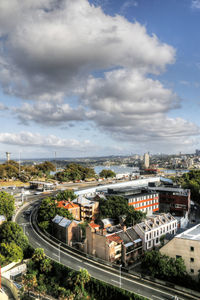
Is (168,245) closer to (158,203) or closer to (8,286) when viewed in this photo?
(8,286)

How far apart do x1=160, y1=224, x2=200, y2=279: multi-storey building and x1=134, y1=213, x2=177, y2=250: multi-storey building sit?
293 inches

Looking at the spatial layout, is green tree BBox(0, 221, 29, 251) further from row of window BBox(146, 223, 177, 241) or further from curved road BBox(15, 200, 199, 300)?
row of window BBox(146, 223, 177, 241)

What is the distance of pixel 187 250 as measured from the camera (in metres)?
41.6

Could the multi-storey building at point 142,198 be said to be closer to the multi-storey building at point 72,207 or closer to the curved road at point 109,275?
the multi-storey building at point 72,207

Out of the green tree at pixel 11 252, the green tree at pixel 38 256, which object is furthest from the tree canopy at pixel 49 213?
the green tree at pixel 38 256

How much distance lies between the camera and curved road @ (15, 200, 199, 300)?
119ft

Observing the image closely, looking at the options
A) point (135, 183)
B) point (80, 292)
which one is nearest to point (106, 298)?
point (80, 292)

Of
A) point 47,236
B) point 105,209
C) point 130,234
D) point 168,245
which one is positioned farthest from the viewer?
point 105,209

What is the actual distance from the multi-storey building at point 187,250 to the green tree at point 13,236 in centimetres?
2710

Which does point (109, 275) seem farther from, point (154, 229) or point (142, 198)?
point (142, 198)

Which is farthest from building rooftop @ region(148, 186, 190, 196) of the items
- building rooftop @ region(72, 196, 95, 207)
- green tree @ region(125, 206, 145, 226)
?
building rooftop @ region(72, 196, 95, 207)

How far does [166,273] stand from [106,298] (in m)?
10.8

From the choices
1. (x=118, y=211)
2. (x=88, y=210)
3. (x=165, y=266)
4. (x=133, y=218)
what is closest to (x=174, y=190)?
(x=118, y=211)

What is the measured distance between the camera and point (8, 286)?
132 ft
